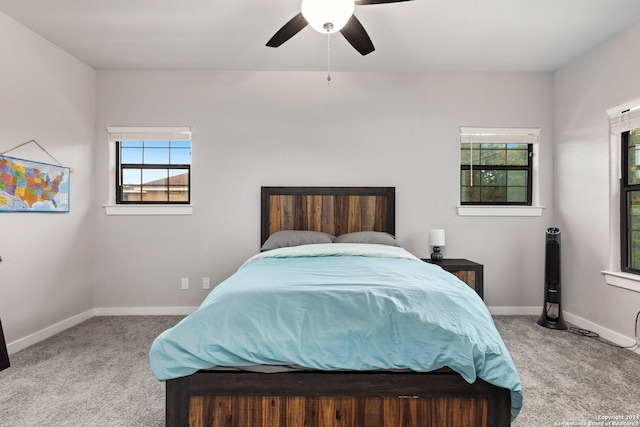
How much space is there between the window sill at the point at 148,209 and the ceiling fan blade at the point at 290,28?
201 cm

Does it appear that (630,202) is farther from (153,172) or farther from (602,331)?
(153,172)

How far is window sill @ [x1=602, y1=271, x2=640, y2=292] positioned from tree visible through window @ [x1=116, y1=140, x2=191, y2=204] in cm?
410

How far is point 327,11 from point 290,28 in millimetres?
433

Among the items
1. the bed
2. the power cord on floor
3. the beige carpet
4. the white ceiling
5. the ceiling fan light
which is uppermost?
the white ceiling

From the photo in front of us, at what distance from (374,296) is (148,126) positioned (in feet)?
10.6

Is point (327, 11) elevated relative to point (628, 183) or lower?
elevated

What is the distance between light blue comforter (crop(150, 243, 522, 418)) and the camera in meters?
1.43

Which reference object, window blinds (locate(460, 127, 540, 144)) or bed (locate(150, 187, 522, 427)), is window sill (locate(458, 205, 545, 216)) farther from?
bed (locate(150, 187, 522, 427))

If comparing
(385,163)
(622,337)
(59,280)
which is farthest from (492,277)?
(59,280)

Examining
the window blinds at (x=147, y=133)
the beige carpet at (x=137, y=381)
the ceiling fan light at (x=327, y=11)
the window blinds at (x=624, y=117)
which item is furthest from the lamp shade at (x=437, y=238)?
the window blinds at (x=147, y=133)

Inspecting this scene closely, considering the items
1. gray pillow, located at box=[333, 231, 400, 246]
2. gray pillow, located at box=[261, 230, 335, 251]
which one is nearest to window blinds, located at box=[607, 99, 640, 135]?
gray pillow, located at box=[333, 231, 400, 246]

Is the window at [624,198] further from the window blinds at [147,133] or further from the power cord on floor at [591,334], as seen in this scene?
the window blinds at [147,133]

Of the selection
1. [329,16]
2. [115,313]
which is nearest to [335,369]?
[329,16]

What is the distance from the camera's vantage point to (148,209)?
3.67 metres
